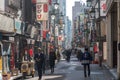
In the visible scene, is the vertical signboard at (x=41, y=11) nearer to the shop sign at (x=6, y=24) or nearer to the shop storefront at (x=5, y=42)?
the shop sign at (x=6, y=24)

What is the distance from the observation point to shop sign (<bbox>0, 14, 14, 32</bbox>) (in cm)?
2727

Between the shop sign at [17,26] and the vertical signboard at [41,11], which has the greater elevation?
the vertical signboard at [41,11]

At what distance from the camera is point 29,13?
4878cm

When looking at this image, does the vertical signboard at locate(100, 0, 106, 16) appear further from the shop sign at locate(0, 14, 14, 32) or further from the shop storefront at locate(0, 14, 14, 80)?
the shop storefront at locate(0, 14, 14, 80)

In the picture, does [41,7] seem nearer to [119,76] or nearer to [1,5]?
[1,5]

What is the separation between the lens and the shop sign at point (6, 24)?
27266 millimetres

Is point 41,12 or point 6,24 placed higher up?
point 41,12

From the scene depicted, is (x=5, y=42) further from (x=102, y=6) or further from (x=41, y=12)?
(x=102, y=6)

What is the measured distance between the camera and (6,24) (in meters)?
28.2

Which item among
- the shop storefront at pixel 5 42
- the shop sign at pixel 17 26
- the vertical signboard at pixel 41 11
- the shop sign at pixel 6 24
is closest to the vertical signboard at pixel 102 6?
the vertical signboard at pixel 41 11

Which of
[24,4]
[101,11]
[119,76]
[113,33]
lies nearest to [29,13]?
[24,4]

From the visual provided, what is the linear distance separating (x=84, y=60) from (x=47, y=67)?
40.0ft

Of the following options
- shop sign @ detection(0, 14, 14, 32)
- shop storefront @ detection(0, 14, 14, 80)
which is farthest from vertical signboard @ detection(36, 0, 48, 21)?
shop storefront @ detection(0, 14, 14, 80)

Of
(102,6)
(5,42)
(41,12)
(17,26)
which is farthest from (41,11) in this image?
(5,42)
